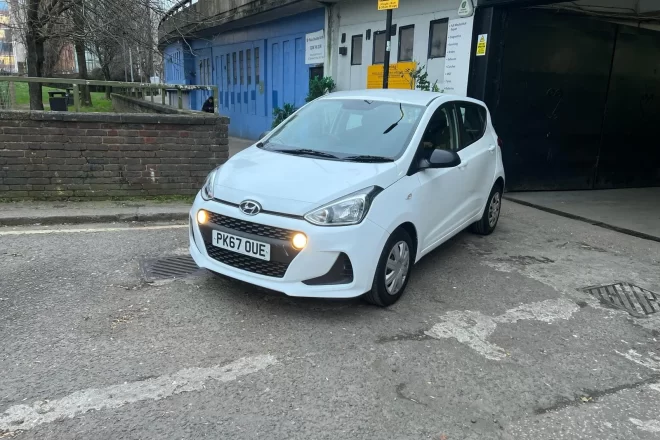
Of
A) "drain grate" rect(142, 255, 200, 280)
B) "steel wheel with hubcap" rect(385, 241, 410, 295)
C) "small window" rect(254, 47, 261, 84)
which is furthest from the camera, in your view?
"small window" rect(254, 47, 261, 84)

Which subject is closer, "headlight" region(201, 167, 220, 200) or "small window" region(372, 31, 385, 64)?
"headlight" region(201, 167, 220, 200)

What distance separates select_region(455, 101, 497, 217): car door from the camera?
5461mm

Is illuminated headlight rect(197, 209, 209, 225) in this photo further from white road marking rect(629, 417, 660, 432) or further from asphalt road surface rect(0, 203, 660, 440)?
white road marking rect(629, 417, 660, 432)

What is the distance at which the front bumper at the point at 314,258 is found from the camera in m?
3.60

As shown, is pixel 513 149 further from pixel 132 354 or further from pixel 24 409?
pixel 24 409

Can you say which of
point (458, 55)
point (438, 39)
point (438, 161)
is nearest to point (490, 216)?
point (438, 161)

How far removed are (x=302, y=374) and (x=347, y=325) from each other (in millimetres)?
740

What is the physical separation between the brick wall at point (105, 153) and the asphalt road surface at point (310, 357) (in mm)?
1770

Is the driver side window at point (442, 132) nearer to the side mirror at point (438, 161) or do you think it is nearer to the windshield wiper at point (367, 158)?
the side mirror at point (438, 161)

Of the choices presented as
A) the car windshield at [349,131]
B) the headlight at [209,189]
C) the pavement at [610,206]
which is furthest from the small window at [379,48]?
the headlight at [209,189]

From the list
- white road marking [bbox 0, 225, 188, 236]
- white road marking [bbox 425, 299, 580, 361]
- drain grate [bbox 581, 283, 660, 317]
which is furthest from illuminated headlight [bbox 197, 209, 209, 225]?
drain grate [bbox 581, 283, 660, 317]

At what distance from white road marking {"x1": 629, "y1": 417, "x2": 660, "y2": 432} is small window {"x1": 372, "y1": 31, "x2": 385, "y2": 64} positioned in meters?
9.27

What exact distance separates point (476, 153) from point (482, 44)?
3.82 meters

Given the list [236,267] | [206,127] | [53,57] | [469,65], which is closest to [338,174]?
[236,267]
